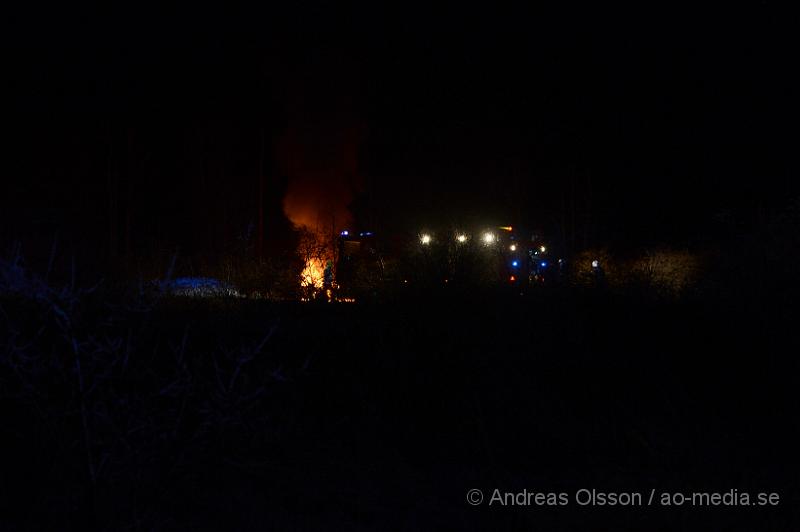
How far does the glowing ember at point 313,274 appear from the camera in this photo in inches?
598

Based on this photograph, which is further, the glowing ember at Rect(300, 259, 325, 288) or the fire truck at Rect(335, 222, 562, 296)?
the glowing ember at Rect(300, 259, 325, 288)

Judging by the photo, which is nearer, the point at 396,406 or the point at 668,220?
the point at 396,406

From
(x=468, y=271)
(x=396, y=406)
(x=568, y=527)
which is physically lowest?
(x=568, y=527)

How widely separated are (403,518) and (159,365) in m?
4.17

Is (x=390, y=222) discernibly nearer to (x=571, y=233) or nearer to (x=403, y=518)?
(x=571, y=233)

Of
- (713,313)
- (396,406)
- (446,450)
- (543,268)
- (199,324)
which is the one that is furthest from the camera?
(543,268)

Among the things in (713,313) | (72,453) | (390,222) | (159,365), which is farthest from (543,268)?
(390,222)

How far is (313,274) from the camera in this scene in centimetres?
1588

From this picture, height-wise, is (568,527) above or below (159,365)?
below

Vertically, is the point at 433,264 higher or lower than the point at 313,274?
lower

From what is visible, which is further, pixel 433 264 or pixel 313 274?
pixel 313 274

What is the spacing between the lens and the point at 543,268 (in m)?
21.1

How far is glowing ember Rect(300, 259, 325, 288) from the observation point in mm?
15183

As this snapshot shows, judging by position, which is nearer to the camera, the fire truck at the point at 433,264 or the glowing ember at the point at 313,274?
the fire truck at the point at 433,264
